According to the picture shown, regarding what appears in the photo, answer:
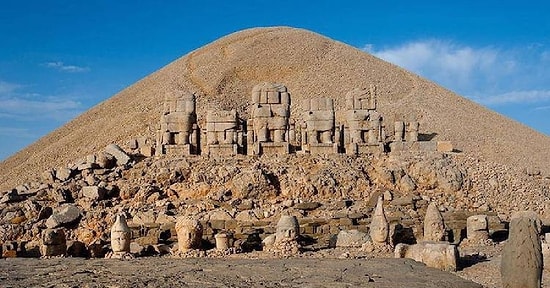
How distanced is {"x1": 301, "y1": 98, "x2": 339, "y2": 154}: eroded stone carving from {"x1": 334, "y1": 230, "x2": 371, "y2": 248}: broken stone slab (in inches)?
275

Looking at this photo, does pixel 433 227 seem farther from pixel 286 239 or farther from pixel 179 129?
pixel 179 129

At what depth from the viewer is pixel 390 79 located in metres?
47.1

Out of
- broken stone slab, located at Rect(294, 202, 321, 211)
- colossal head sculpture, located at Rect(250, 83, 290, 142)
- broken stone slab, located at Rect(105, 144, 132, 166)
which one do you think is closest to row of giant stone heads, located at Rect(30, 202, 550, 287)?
broken stone slab, located at Rect(294, 202, 321, 211)

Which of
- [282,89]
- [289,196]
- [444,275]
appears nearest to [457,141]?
[282,89]

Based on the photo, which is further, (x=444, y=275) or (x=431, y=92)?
(x=431, y=92)

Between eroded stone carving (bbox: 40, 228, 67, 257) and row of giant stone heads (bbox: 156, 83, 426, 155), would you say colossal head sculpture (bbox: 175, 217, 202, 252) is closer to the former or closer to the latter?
eroded stone carving (bbox: 40, 228, 67, 257)

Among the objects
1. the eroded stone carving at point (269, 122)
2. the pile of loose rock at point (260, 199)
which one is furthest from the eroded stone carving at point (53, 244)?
the eroded stone carving at point (269, 122)

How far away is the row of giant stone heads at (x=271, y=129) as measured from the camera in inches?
993

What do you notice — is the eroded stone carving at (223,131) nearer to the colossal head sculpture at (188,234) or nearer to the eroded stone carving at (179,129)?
the eroded stone carving at (179,129)

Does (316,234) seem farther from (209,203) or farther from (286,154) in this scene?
(286,154)

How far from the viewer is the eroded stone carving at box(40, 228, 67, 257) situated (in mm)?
17078

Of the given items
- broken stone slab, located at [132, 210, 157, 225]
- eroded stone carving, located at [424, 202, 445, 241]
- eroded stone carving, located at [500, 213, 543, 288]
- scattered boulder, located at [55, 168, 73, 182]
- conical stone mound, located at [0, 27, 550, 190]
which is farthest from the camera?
conical stone mound, located at [0, 27, 550, 190]

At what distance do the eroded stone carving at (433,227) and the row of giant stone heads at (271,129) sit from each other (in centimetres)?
704

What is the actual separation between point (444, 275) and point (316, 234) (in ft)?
25.1
